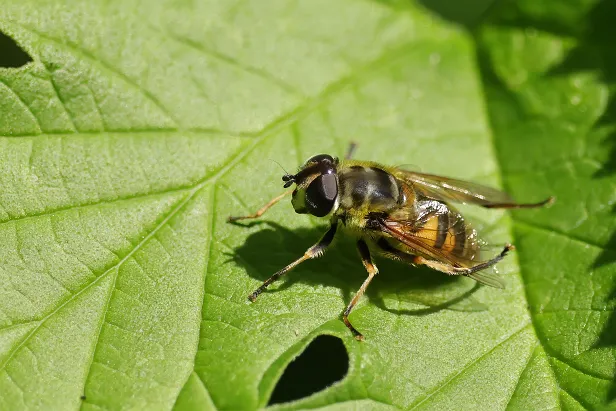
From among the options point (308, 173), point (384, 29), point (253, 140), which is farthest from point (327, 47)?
point (308, 173)

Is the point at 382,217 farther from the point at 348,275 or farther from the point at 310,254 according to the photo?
A: the point at 310,254

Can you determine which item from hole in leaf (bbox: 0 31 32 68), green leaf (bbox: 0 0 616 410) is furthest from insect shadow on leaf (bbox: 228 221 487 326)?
hole in leaf (bbox: 0 31 32 68)

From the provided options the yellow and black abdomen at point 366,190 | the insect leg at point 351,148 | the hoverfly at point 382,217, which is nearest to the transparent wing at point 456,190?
the hoverfly at point 382,217

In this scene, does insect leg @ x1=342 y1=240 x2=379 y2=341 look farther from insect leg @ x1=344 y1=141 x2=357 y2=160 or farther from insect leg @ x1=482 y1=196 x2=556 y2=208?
insect leg @ x1=482 y1=196 x2=556 y2=208

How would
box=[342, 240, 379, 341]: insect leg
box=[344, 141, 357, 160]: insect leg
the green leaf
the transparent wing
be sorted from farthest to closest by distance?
1. box=[344, 141, 357, 160]: insect leg
2. the transparent wing
3. box=[342, 240, 379, 341]: insect leg
4. the green leaf

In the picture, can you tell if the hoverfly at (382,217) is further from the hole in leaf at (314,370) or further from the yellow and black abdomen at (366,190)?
the hole in leaf at (314,370)

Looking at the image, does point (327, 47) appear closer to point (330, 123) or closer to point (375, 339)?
point (330, 123)
